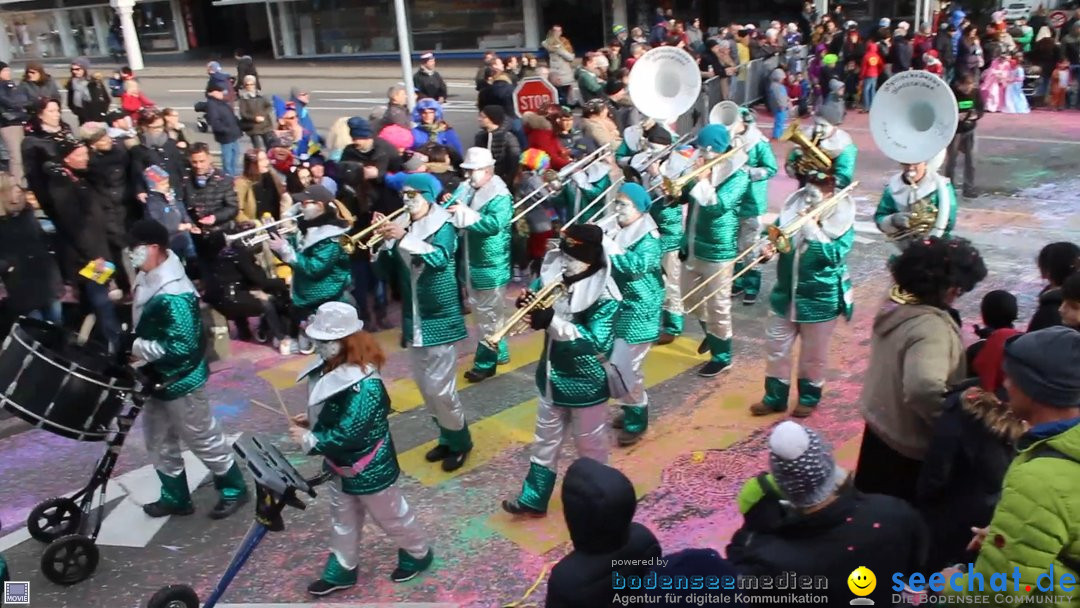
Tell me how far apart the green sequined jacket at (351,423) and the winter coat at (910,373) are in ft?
7.49

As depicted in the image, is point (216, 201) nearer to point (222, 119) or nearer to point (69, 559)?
point (69, 559)

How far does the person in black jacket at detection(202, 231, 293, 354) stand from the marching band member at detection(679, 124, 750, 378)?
3570 mm

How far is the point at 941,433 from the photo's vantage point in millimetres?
3607

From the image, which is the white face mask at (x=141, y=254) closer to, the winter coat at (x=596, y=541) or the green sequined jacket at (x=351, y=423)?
the green sequined jacket at (x=351, y=423)

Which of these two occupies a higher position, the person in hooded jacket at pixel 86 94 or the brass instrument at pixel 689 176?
the person in hooded jacket at pixel 86 94

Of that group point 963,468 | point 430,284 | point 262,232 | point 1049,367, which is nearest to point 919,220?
point 963,468

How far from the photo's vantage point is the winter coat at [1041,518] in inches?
101

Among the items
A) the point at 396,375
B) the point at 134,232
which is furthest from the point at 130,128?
the point at 134,232

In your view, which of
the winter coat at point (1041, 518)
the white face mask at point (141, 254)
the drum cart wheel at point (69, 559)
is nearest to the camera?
the winter coat at point (1041, 518)

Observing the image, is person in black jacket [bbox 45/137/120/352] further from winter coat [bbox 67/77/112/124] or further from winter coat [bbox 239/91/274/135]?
winter coat [bbox 67/77/112/124]

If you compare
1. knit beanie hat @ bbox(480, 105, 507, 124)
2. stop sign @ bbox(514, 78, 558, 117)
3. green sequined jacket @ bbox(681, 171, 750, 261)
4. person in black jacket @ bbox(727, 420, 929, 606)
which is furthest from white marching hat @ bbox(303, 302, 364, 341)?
stop sign @ bbox(514, 78, 558, 117)

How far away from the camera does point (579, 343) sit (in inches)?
199

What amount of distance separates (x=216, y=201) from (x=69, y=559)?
153 inches

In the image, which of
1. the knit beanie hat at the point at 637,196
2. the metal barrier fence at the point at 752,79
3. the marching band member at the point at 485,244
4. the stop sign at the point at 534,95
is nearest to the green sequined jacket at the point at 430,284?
the marching band member at the point at 485,244
